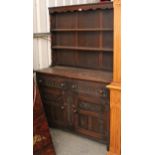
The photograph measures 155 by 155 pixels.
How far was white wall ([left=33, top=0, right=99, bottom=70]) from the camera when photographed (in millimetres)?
3334

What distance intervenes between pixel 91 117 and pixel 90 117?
15 mm

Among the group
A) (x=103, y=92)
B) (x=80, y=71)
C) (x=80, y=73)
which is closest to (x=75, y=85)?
(x=80, y=73)

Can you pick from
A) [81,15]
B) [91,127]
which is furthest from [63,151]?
[81,15]

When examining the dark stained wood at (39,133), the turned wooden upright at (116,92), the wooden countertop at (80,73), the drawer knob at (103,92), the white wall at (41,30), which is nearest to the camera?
the turned wooden upright at (116,92)

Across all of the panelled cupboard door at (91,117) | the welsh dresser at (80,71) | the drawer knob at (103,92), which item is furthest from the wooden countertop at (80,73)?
the panelled cupboard door at (91,117)

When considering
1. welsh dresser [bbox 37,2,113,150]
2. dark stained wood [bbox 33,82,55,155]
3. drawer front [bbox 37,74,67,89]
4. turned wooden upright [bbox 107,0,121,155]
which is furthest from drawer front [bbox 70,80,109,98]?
dark stained wood [bbox 33,82,55,155]

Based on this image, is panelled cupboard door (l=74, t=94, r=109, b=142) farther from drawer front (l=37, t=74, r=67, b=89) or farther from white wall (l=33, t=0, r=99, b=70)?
white wall (l=33, t=0, r=99, b=70)

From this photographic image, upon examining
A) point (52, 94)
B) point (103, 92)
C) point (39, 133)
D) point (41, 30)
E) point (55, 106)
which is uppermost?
point (41, 30)

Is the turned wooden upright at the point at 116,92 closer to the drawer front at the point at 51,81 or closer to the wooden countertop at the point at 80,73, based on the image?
the wooden countertop at the point at 80,73

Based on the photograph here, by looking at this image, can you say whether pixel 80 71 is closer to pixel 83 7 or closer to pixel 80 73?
pixel 80 73

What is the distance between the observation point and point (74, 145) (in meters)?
2.90

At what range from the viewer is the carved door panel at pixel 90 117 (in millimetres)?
2795
